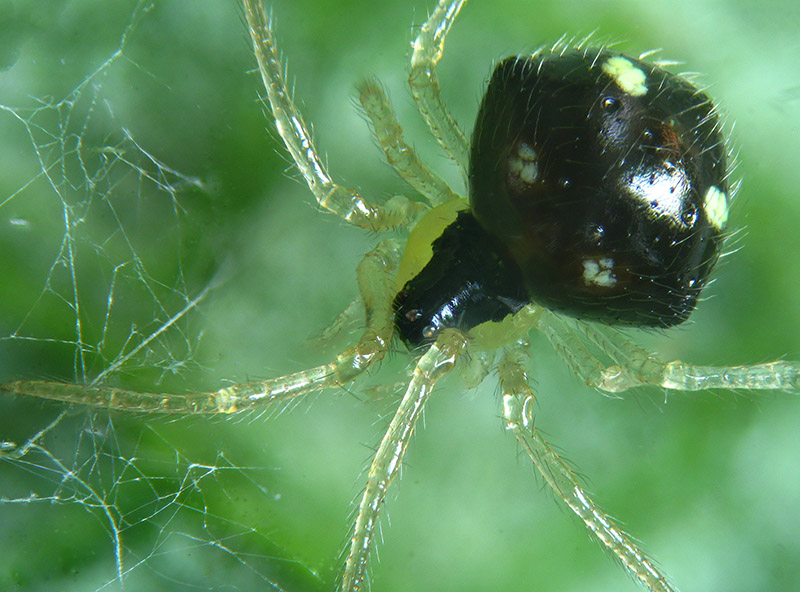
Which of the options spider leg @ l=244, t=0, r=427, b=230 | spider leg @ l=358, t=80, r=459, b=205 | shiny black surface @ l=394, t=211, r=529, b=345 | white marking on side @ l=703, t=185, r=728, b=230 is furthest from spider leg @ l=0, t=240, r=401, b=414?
white marking on side @ l=703, t=185, r=728, b=230

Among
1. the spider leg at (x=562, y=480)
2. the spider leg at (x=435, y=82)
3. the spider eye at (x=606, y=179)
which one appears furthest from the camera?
the spider leg at (x=435, y=82)

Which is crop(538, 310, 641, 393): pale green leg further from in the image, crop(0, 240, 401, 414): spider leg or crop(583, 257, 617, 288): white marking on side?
crop(0, 240, 401, 414): spider leg

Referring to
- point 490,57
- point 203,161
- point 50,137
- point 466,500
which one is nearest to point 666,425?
point 466,500

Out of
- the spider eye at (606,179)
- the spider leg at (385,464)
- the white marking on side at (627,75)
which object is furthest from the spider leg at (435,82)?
the spider leg at (385,464)

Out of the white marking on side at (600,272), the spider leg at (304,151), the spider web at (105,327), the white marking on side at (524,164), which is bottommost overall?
the spider web at (105,327)

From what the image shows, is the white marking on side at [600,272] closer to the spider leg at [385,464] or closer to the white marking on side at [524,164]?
the white marking on side at [524,164]

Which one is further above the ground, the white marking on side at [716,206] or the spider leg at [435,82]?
the white marking on side at [716,206]
